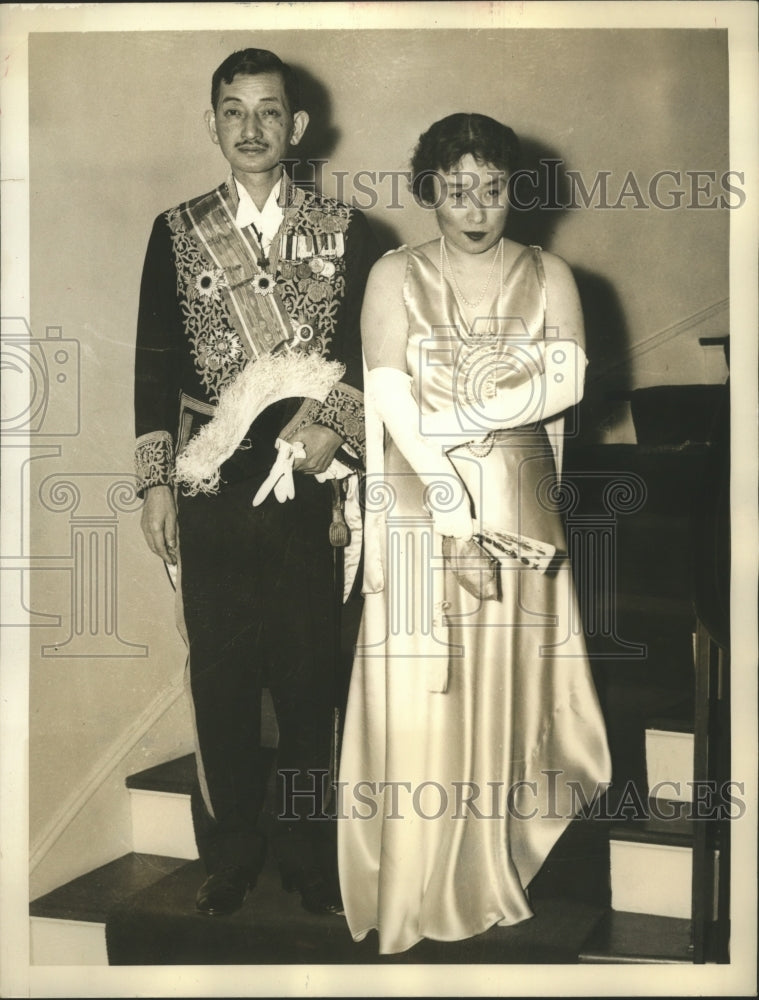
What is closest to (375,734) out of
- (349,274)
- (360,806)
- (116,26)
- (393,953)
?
(360,806)

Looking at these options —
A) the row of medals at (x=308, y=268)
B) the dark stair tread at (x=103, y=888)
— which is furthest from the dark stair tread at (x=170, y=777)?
the row of medals at (x=308, y=268)

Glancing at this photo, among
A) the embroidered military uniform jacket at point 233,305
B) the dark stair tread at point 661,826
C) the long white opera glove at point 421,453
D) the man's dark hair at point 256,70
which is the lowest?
the dark stair tread at point 661,826

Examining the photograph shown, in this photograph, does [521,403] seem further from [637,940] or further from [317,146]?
[637,940]

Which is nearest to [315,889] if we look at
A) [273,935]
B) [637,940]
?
[273,935]

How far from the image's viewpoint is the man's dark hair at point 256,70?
5.74 ft

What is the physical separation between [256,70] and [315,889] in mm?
1404

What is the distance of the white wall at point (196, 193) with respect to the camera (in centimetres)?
176

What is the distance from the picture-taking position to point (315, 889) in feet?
5.73

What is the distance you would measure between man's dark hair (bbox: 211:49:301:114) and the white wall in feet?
0.07

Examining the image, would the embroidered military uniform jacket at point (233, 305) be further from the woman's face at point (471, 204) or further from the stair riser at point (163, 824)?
the stair riser at point (163, 824)

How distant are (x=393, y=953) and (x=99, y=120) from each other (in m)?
1.52

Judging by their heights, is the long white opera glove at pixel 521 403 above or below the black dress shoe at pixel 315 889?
above

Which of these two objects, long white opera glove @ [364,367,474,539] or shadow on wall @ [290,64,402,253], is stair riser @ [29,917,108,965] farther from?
shadow on wall @ [290,64,402,253]

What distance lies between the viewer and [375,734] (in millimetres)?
1751
